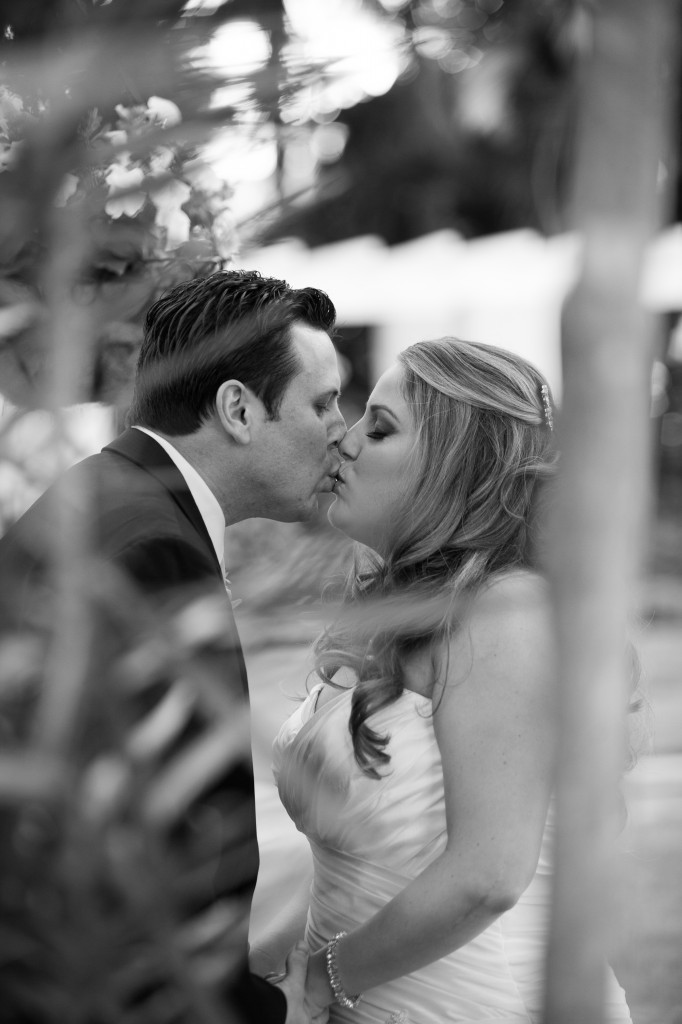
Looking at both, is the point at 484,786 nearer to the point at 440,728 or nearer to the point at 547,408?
the point at 440,728

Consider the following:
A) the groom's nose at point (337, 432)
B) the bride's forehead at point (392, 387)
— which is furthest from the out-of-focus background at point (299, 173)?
the groom's nose at point (337, 432)

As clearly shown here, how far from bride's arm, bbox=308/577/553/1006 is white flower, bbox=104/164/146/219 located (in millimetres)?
902

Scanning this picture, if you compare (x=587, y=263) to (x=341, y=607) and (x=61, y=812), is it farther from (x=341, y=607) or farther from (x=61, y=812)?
(x=61, y=812)

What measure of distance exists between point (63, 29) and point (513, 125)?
9.0 inches

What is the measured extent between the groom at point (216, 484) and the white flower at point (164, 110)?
13cm

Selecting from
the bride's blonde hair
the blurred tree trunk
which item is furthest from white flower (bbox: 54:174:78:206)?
the bride's blonde hair

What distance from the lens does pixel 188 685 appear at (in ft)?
1.79

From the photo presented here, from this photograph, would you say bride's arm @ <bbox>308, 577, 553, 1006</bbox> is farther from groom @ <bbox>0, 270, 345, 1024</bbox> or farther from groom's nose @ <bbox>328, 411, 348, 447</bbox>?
groom's nose @ <bbox>328, 411, 348, 447</bbox>

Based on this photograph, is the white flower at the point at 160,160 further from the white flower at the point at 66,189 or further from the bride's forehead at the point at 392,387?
the bride's forehead at the point at 392,387

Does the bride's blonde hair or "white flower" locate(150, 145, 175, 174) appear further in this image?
the bride's blonde hair

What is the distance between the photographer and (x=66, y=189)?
0.48 metres

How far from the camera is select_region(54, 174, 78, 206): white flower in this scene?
48 cm

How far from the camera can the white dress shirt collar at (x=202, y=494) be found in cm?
139

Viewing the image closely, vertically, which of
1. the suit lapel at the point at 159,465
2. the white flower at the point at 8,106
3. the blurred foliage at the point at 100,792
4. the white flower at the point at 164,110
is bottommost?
the suit lapel at the point at 159,465
